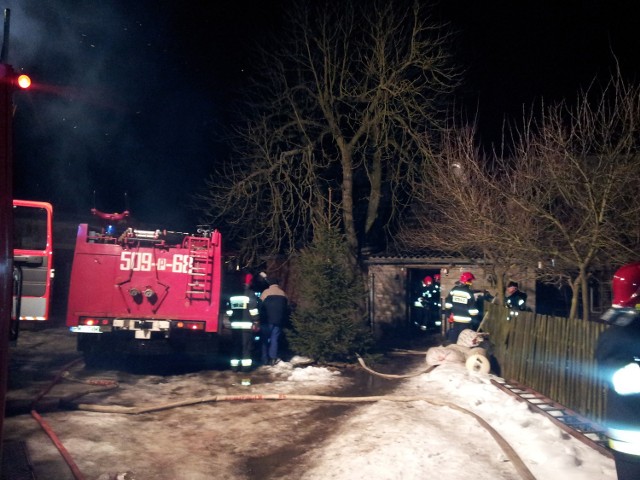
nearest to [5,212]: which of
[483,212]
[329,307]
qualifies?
[329,307]

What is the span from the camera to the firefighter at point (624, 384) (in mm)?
3111

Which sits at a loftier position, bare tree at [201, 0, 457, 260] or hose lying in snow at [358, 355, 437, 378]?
bare tree at [201, 0, 457, 260]

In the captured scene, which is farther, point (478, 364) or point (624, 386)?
point (478, 364)

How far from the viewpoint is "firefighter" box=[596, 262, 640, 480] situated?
122 inches

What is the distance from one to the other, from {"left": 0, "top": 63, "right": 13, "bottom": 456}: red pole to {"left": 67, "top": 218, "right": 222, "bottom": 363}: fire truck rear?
6.78 m

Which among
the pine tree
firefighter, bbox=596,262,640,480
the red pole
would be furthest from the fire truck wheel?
the red pole

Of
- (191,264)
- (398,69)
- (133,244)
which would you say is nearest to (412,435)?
(191,264)

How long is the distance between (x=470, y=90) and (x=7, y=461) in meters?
15.8

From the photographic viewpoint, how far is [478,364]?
9.21 metres

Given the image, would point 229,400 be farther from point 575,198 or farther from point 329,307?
point 575,198

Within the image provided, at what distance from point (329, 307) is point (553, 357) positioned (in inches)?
170

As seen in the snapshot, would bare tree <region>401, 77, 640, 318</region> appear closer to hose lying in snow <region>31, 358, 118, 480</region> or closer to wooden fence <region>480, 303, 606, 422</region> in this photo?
wooden fence <region>480, 303, 606, 422</region>

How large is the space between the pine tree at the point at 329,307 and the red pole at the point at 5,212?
25.5 ft

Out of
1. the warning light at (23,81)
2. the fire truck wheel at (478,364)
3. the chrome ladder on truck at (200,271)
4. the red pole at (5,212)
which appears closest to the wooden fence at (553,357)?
the fire truck wheel at (478,364)
